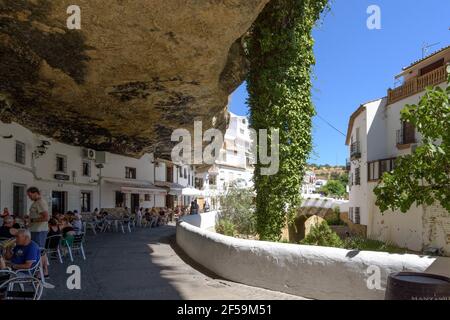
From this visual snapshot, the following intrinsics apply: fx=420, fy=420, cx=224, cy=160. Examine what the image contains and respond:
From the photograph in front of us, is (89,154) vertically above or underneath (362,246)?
above

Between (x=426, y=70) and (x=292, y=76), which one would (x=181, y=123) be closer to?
(x=292, y=76)

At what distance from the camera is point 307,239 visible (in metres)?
9.92

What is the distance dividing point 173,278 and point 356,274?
3.93 m

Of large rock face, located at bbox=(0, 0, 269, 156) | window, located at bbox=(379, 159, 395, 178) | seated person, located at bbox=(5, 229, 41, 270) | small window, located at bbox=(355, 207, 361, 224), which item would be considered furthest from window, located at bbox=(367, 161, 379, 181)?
seated person, located at bbox=(5, 229, 41, 270)

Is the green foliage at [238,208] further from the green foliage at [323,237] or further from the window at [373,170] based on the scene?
the window at [373,170]

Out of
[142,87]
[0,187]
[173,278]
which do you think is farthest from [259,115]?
[0,187]

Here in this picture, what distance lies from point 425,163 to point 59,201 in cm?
1713

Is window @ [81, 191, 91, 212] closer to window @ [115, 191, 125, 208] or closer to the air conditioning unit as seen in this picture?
the air conditioning unit

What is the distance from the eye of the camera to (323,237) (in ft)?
31.2

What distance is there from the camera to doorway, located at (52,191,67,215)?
18.3 m

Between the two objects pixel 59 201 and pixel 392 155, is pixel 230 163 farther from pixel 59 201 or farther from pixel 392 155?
pixel 59 201

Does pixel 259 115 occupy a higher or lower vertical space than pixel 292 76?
lower

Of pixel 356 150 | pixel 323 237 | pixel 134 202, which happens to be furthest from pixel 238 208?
pixel 356 150

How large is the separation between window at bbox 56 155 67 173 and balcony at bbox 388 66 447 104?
692 inches
